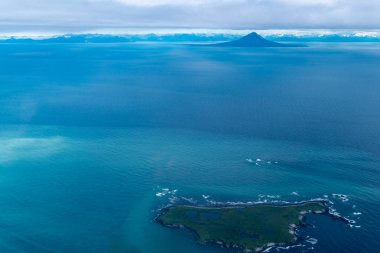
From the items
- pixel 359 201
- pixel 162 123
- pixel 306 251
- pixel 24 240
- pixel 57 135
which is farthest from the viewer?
pixel 162 123

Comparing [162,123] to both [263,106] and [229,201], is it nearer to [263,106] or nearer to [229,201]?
[263,106]

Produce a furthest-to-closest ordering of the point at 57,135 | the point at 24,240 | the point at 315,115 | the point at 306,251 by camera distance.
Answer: the point at 315,115 < the point at 57,135 < the point at 24,240 < the point at 306,251

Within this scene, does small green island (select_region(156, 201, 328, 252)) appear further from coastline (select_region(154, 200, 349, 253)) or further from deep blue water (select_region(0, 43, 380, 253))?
deep blue water (select_region(0, 43, 380, 253))

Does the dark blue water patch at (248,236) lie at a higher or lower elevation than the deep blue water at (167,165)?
lower

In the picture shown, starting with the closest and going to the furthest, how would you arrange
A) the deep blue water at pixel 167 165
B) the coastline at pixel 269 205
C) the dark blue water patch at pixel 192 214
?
the coastline at pixel 269 205, the deep blue water at pixel 167 165, the dark blue water patch at pixel 192 214

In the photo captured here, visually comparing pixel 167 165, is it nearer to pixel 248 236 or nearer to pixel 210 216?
pixel 210 216

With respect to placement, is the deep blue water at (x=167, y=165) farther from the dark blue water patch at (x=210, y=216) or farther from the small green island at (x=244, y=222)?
the dark blue water patch at (x=210, y=216)

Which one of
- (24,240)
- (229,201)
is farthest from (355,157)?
(24,240)

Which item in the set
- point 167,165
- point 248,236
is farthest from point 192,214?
point 167,165

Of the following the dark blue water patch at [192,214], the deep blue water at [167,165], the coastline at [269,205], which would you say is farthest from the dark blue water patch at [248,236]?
the dark blue water patch at [192,214]
